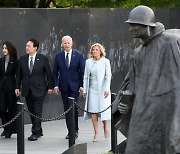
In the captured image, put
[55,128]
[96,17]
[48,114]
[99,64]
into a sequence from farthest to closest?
[96,17] → [48,114] → [55,128] → [99,64]

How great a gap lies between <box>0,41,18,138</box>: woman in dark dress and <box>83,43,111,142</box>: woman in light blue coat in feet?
5.08

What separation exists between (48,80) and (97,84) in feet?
3.48

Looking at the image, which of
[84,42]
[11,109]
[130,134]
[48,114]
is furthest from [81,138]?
[130,134]

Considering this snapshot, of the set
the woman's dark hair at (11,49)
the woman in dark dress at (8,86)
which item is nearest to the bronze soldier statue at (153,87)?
the woman's dark hair at (11,49)

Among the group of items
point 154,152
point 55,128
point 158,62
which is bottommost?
point 55,128

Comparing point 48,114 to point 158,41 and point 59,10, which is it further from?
point 158,41

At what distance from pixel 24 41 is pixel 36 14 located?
2.44 feet

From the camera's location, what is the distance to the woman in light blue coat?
14.9 metres

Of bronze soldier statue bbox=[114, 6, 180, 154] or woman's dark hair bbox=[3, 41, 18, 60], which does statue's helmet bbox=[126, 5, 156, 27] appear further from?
woman's dark hair bbox=[3, 41, 18, 60]

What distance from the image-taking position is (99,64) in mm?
14859

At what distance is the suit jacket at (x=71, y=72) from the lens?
50.8 ft

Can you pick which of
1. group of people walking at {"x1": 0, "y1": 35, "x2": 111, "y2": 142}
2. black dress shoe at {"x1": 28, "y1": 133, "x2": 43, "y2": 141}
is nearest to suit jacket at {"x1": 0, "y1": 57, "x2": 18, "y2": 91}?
group of people walking at {"x1": 0, "y1": 35, "x2": 111, "y2": 142}

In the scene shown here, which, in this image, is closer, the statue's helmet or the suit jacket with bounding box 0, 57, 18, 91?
the statue's helmet

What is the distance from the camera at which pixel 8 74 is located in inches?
612
